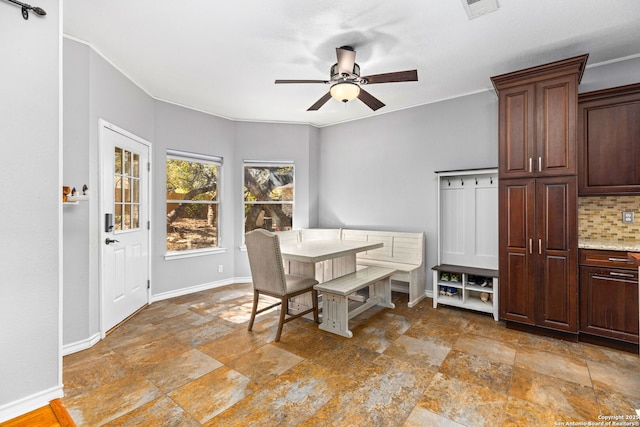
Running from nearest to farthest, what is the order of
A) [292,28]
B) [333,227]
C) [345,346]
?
[292,28], [345,346], [333,227]

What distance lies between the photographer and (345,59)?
2551 millimetres

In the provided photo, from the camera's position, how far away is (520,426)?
1.75 meters

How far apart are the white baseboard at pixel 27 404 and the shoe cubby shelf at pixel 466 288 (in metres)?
3.59

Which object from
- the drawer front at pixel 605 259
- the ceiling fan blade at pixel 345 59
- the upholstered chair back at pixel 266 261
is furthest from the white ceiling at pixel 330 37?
the drawer front at pixel 605 259

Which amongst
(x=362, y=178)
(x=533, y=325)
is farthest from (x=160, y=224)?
(x=533, y=325)

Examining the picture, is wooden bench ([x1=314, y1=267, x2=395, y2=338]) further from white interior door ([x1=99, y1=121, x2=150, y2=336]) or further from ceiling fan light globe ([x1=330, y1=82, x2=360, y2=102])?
white interior door ([x1=99, y1=121, x2=150, y2=336])

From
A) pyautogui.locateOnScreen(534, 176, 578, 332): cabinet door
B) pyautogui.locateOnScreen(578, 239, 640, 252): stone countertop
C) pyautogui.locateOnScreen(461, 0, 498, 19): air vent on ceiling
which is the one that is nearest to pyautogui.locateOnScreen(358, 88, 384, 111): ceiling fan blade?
pyautogui.locateOnScreen(461, 0, 498, 19): air vent on ceiling

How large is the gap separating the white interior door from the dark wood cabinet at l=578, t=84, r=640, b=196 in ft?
15.6

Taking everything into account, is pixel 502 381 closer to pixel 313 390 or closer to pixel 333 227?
pixel 313 390

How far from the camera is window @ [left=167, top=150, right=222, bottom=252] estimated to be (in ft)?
14.4

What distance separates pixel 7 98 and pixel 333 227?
438 centimetres

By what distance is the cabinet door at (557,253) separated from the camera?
280 centimetres

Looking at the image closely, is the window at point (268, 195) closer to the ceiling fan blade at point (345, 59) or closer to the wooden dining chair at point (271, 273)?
the wooden dining chair at point (271, 273)

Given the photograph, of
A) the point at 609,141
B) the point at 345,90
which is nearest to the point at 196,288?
the point at 345,90
